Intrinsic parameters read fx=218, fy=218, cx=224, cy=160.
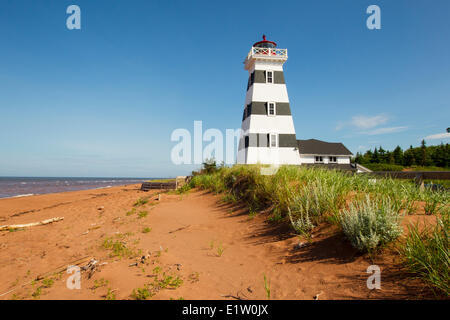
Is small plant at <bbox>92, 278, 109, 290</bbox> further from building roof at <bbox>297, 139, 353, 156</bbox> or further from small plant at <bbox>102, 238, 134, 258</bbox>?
building roof at <bbox>297, 139, 353, 156</bbox>

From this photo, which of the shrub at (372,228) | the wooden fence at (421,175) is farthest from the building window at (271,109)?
the shrub at (372,228)

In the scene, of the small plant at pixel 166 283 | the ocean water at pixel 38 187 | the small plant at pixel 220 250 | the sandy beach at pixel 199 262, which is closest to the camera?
the sandy beach at pixel 199 262

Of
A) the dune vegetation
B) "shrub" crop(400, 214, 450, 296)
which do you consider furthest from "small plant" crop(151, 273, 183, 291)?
"shrub" crop(400, 214, 450, 296)

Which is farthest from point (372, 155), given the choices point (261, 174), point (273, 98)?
point (261, 174)

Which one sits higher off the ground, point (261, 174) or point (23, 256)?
point (261, 174)

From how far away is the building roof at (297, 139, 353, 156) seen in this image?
33844mm

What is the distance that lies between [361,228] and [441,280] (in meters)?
1.15

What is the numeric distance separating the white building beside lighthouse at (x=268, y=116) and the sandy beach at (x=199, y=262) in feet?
40.5

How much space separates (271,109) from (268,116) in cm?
79

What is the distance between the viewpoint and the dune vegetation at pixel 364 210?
9.53 ft

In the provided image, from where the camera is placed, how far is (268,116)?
1952 centimetres

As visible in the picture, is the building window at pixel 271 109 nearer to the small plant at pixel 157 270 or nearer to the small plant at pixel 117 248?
the small plant at pixel 117 248

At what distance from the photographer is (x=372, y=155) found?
51.2 m
